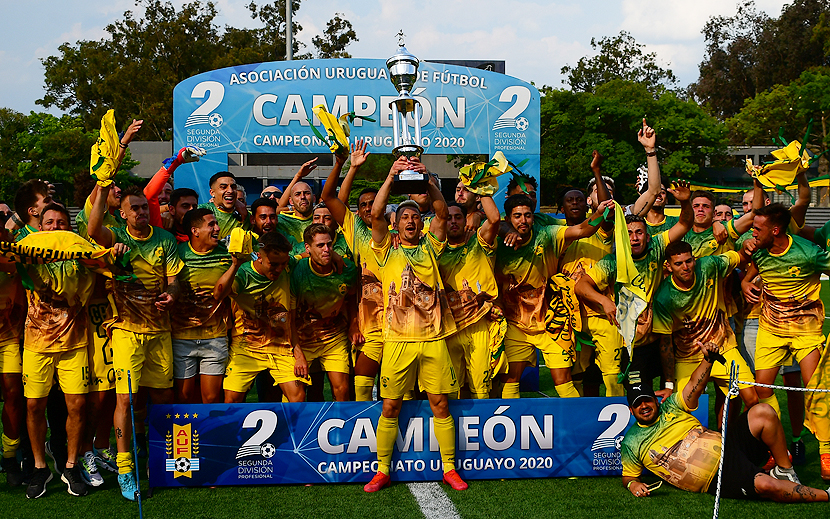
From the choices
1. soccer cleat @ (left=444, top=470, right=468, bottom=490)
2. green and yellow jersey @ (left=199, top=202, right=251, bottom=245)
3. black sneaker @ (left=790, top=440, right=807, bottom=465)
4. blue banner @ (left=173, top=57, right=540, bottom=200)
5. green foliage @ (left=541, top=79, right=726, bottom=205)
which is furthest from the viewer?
green foliage @ (left=541, top=79, right=726, bottom=205)

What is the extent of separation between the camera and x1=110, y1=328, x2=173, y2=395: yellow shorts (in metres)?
5.23

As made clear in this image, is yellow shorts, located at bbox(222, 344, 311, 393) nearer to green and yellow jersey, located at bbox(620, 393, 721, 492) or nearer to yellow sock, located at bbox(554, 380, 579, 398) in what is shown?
yellow sock, located at bbox(554, 380, 579, 398)

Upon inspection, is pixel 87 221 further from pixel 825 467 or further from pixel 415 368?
pixel 825 467

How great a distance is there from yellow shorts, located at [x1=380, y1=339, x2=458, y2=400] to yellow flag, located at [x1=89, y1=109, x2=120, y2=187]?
7.14 ft

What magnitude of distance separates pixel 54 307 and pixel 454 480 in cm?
304

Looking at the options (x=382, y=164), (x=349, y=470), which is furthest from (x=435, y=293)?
(x=382, y=164)

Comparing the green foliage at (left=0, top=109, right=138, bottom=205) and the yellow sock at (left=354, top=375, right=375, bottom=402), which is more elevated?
the green foliage at (left=0, top=109, right=138, bottom=205)

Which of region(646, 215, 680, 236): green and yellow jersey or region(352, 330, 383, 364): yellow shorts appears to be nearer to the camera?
region(352, 330, 383, 364): yellow shorts

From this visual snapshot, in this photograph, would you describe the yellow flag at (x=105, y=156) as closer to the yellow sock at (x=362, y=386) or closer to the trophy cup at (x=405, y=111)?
the trophy cup at (x=405, y=111)

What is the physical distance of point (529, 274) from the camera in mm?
5965

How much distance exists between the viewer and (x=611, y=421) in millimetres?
5414

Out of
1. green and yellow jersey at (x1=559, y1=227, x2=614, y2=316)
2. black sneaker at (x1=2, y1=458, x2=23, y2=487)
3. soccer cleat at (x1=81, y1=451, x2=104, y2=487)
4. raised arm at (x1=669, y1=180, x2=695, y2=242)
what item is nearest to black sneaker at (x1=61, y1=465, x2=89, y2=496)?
soccer cleat at (x1=81, y1=451, x2=104, y2=487)

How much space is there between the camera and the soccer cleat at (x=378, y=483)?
518 centimetres

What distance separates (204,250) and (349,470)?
1930mm
